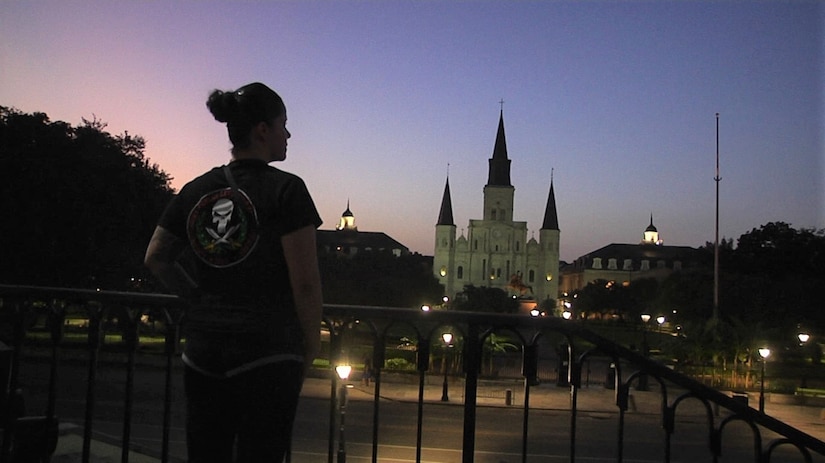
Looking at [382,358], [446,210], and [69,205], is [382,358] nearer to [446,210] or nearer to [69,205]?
[69,205]

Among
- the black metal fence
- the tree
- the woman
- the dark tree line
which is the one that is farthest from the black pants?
the dark tree line

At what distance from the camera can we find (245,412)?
110 inches

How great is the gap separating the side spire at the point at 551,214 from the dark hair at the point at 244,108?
5151 inches

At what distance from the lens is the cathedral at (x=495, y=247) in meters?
129

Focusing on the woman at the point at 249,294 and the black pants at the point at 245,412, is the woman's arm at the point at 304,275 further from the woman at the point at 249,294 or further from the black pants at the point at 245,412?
the black pants at the point at 245,412

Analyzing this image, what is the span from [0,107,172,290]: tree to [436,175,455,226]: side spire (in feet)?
316

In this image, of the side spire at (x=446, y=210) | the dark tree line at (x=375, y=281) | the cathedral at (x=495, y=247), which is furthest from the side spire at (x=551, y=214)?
the dark tree line at (x=375, y=281)

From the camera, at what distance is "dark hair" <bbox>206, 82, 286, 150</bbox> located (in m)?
2.86

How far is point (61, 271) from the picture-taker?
1238 inches

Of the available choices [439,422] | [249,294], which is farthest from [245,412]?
[439,422]

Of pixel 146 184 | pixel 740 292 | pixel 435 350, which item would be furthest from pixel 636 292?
pixel 146 184

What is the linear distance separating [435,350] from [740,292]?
28924mm

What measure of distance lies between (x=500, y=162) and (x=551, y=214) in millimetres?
14747

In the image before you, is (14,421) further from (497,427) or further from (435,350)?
(435,350)
